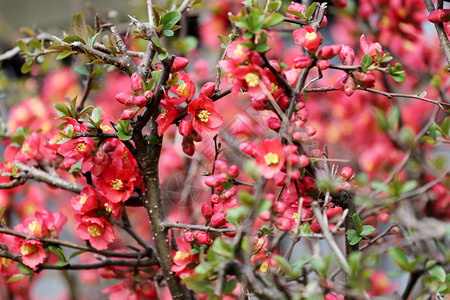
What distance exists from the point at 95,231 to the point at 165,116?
263 millimetres

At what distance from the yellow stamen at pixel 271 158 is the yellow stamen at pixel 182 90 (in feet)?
0.68

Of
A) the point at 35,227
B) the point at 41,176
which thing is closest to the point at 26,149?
the point at 41,176

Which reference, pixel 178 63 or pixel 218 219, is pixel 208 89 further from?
pixel 218 219

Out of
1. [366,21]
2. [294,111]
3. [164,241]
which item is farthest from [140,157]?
[366,21]

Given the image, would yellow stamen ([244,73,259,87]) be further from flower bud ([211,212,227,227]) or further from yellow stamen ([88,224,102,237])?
yellow stamen ([88,224,102,237])

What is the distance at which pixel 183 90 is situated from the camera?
812 mm

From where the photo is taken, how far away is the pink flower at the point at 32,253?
91 cm

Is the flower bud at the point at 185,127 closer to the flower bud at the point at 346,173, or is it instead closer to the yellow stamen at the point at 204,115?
the yellow stamen at the point at 204,115

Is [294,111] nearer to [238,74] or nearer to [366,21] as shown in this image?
[238,74]

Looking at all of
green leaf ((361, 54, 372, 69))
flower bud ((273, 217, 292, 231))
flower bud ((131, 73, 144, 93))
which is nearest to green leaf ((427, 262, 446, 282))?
flower bud ((273, 217, 292, 231))

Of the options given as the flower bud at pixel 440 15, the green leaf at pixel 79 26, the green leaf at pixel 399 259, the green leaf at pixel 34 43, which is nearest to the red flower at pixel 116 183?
the green leaf at pixel 79 26

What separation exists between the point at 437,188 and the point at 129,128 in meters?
0.85

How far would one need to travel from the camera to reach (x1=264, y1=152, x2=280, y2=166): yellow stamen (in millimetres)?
677

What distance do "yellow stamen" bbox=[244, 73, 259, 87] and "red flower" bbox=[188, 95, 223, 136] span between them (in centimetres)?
13
